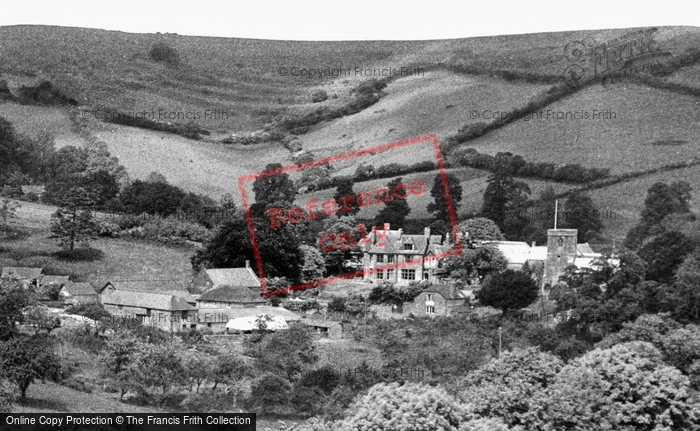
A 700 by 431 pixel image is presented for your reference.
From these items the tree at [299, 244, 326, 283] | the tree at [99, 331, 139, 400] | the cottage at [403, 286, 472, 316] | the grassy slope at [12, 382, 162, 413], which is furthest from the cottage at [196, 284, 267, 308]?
the grassy slope at [12, 382, 162, 413]

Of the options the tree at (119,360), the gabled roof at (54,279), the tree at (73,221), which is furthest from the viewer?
the tree at (73,221)

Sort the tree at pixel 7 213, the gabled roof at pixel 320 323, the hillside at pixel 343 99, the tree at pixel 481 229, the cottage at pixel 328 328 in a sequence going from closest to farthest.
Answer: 1. the cottage at pixel 328 328
2. the gabled roof at pixel 320 323
3. the tree at pixel 7 213
4. the tree at pixel 481 229
5. the hillside at pixel 343 99

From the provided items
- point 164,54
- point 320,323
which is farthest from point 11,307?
point 164,54

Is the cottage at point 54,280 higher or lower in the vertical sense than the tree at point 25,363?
higher

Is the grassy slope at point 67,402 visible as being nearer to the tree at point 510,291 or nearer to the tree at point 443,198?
the tree at point 510,291

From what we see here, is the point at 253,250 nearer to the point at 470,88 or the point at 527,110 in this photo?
the point at 527,110

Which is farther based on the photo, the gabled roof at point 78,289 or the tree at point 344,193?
the tree at point 344,193

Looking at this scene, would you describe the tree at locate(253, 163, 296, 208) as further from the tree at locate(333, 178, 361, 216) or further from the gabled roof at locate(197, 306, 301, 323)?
the gabled roof at locate(197, 306, 301, 323)

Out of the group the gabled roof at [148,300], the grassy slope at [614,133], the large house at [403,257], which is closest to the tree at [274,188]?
the large house at [403,257]

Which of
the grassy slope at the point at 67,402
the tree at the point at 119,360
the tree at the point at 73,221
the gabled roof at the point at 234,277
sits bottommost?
the grassy slope at the point at 67,402
